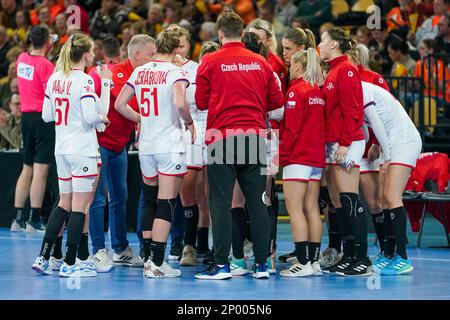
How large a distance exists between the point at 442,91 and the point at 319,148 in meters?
4.92

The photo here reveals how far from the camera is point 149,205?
27.6 ft

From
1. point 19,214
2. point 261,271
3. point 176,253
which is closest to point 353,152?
point 261,271

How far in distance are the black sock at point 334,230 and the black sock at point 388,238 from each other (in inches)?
20.9

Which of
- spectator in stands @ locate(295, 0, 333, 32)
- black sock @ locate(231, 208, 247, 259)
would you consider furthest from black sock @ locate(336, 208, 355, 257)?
spectator in stands @ locate(295, 0, 333, 32)

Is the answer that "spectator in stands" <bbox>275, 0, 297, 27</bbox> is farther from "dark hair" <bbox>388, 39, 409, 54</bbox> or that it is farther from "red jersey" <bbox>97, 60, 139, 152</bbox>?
"red jersey" <bbox>97, 60, 139, 152</bbox>

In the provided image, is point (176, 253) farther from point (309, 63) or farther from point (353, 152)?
point (309, 63)

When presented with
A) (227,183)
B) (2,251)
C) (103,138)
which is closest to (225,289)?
(227,183)

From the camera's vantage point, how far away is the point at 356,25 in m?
14.8

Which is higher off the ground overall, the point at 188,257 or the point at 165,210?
the point at 165,210

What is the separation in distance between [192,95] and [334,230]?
5.95 feet

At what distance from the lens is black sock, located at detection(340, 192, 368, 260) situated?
8.27 meters

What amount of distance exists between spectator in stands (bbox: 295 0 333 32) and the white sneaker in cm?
710

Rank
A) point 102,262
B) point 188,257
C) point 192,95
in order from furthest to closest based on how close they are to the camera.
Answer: point 188,257 < point 192,95 < point 102,262

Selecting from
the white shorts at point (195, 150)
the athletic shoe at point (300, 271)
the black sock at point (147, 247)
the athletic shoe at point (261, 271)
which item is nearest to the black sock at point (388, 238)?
the athletic shoe at point (300, 271)
